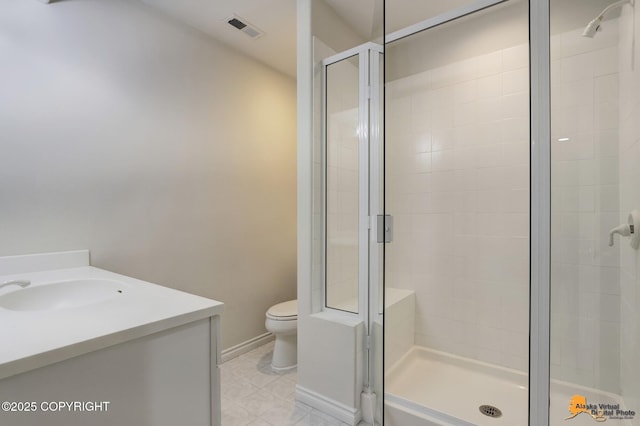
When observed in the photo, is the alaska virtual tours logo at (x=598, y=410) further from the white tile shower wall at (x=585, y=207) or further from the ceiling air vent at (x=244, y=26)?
the ceiling air vent at (x=244, y=26)

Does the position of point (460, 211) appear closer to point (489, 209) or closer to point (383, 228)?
point (489, 209)

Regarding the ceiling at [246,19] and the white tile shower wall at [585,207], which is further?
the ceiling at [246,19]

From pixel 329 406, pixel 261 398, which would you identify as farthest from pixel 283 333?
pixel 329 406

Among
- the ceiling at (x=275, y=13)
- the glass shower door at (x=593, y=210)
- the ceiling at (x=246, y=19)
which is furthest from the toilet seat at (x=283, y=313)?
the ceiling at (x=246, y=19)

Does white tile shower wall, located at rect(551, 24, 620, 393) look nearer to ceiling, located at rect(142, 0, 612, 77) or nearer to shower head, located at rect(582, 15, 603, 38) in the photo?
shower head, located at rect(582, 15, 603, 38)

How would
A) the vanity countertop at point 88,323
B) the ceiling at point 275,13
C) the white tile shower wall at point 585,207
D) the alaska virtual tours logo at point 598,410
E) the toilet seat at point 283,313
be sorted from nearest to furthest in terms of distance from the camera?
the vanity countertop at point 88,323 → the alaska virtual tours logo at point 598,410 → the white tile shower wall at point 585,207 → the ceiling at point 275,13 → the toilet seat at point 283,313

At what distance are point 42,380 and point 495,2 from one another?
230cm

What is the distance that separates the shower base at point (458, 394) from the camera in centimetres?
117

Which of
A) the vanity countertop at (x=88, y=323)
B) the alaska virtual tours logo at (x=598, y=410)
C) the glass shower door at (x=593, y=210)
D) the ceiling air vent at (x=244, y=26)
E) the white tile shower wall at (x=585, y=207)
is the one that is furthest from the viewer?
the ceiling air vent at (x=244, y=26)

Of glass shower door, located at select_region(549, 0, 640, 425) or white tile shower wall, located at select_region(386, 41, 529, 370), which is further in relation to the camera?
white tile shower wall, located at select_region(386, 41, 529, 370)

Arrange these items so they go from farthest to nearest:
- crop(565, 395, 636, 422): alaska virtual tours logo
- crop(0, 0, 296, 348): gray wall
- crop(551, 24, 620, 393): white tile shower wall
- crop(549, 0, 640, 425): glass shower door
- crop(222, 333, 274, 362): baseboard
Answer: crop(222, 333, 274, 362): baseboard → crop(0, 0, 296, 348): gray wall → crop(551, 24, 620, 393): white tile shower wall → crop(549, 0, 640, 425): glass shower door → crop(565, 395, 636, 422): alaska virtual tours logo

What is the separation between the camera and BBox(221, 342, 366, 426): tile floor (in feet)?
5.25

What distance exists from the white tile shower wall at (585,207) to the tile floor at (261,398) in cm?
111

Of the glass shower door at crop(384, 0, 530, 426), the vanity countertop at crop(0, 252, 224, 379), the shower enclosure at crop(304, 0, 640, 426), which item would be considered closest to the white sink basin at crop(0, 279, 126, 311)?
the vanity countertop at crop(0, 252, 224, 379)
